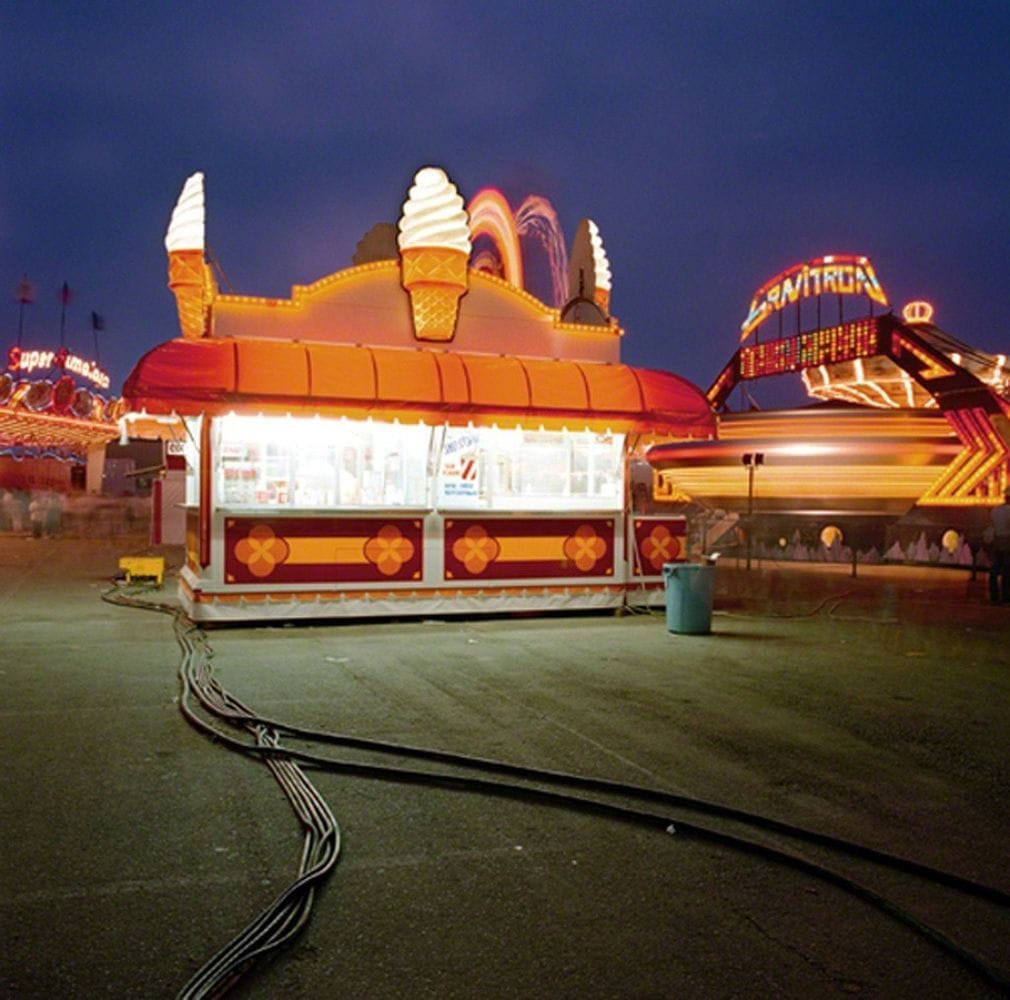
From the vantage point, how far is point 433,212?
13219 mm

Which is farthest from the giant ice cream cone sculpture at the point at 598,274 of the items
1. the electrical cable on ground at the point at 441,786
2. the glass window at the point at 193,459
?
the electrical cable on ground at the point at 441,786

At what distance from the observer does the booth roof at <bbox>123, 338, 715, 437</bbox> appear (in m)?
11.5

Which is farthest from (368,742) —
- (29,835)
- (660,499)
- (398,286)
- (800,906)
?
(660,499)

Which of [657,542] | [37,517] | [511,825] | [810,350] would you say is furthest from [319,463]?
[37,517]

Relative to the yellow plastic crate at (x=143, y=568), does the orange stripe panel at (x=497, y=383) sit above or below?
above

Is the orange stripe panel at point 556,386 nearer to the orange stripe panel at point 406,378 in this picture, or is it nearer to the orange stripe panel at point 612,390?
the orange stripe panel at point 612,390

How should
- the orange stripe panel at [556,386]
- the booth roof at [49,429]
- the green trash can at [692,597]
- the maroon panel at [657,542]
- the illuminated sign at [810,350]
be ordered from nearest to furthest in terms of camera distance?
the green trash can at [692,597] < the orange stripe panel at [556,386] < the maroon panel at [657,542] < the illuminated sign at [810,350] < the booth roof at [49,429]

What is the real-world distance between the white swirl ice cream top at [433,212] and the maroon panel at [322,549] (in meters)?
3.97

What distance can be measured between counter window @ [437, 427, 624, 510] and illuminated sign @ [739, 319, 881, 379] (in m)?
16.0

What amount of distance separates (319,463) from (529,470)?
3.20 metres

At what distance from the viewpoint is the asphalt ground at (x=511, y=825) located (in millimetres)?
3426

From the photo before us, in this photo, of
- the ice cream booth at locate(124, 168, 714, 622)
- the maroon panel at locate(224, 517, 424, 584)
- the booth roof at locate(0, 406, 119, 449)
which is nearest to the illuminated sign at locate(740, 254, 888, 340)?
the ice cream booth at locate(124, 168, 714, 622)

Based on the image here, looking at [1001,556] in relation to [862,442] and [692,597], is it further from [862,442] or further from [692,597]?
[862,442]

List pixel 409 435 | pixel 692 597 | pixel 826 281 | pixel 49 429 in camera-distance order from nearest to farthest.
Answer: pixel 692 597 < pixel 409 435 < pixel 826 281 < pixel 49 429
